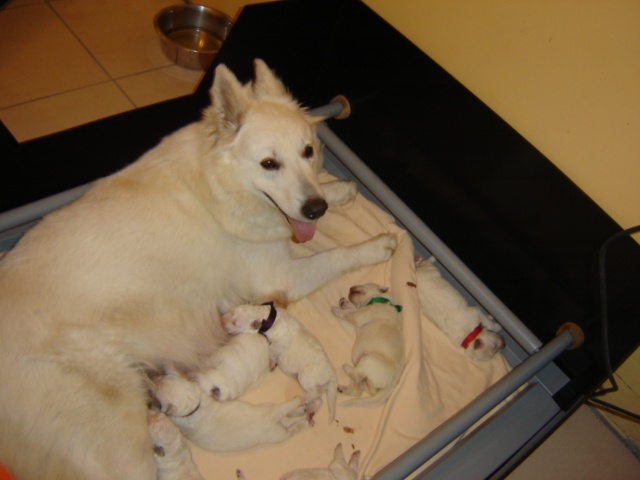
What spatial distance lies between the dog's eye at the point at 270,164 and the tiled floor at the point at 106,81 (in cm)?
196

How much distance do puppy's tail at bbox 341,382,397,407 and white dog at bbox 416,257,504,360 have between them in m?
0.52

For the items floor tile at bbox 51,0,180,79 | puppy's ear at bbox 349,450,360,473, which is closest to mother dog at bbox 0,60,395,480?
puppy's ear at bbox 349,450,360,473

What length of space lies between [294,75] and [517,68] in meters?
1.44

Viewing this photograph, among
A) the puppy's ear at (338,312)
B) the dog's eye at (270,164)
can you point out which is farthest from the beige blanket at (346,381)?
the dog's eye at (270,164)

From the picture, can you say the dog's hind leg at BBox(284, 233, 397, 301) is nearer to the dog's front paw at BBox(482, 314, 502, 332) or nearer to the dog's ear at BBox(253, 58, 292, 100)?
the dog's front paw at BBox(482, 314, 502, 332)

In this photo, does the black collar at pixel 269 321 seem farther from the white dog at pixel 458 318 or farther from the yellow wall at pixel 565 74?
the yellow wall at pixel 565 74

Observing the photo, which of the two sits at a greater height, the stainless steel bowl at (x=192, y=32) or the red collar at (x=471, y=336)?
the red collar at (x=471, y=336)

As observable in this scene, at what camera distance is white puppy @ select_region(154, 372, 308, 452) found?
6.07 feet

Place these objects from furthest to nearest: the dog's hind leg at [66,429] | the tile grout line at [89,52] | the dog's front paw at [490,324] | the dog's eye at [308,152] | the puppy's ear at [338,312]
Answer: the tile grout line at [89,52] → the dog's front paw at [490,324] → the puppy's ear at [338,312] → the dog's eye at [308,152] → the dog's hind leg at [66,429]

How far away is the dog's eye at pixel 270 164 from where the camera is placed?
200 cm

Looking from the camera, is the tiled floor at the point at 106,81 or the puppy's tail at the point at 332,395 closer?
the puppy's tail at the point at 332,395

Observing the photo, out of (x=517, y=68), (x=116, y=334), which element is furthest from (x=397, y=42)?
(x=116, y=334)

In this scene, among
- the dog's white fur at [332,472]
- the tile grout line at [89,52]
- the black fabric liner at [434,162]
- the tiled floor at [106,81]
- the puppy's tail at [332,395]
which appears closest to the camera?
the dog's white fur at [332,472]

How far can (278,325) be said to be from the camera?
2180 mm
